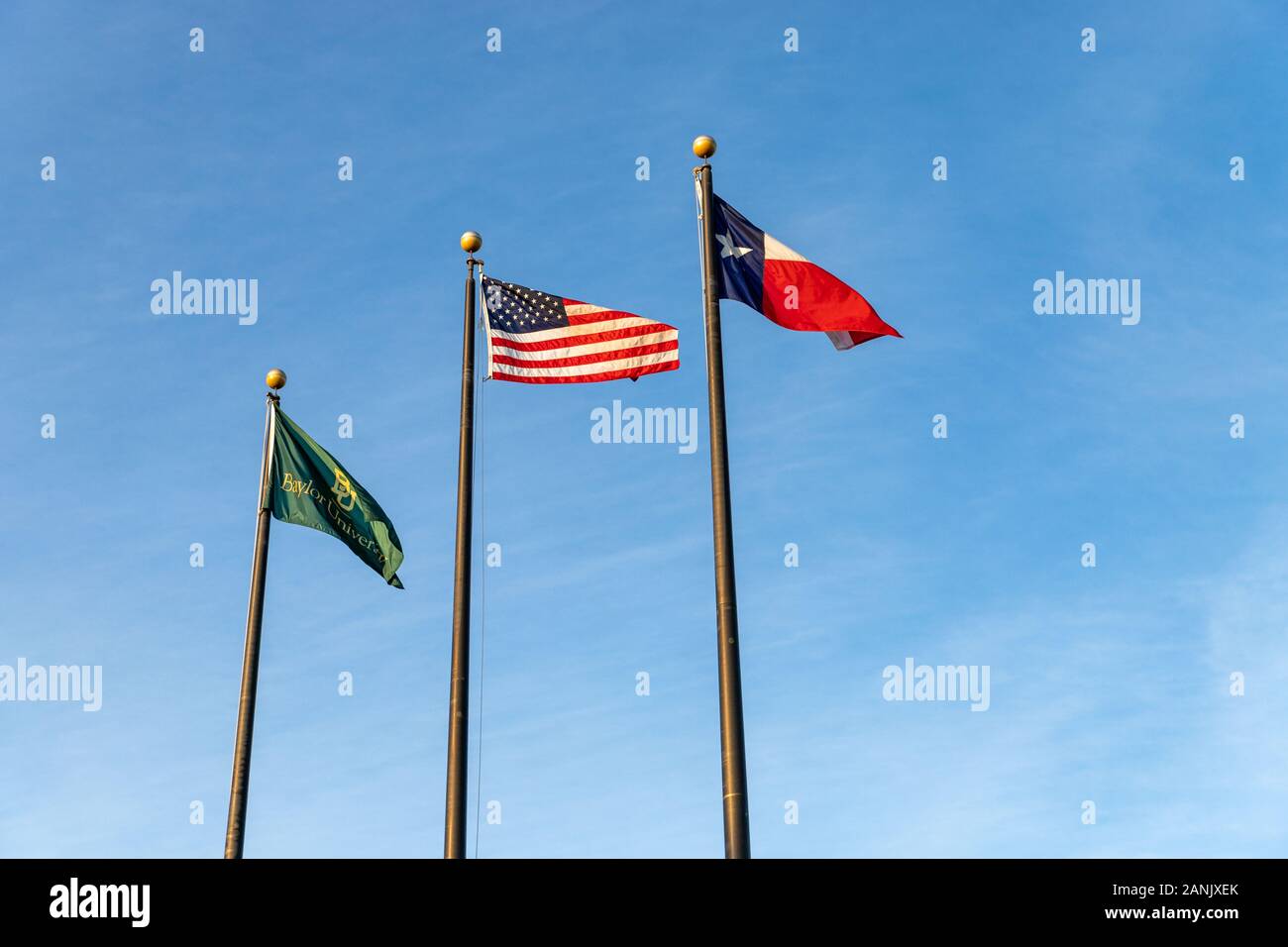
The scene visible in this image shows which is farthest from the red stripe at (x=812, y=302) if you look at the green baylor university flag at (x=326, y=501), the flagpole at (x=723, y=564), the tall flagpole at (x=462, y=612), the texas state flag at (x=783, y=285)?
the green baylor university flag at (x=326, y=501)

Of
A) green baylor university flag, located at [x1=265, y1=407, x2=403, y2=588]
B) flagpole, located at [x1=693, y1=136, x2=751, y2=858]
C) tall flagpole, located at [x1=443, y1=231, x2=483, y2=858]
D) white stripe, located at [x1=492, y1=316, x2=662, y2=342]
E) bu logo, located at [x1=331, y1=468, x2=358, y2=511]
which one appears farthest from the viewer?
bu logo, located at [x1=331, y1=468, x2=358, y2=511]

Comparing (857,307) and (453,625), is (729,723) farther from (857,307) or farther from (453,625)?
(857,307)

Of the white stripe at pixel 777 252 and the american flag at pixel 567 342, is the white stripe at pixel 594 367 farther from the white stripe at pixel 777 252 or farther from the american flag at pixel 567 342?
the white stripe at pixel 777 252

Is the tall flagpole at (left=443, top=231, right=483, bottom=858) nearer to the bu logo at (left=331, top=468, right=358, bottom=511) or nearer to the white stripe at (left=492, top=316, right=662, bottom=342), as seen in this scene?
the white stripe at (left=492, top=316, right=662, bottom=342)

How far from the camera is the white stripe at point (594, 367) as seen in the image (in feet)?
58.3

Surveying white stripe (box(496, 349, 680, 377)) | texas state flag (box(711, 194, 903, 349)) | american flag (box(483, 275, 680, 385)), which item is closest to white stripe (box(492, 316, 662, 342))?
american flag (box(483, 275, 680, 385))

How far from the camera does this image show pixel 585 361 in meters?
18.0

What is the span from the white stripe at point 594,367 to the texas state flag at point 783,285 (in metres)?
1.64

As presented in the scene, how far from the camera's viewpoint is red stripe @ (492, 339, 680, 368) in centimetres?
1778

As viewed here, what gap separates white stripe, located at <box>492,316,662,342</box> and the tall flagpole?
1.96ft

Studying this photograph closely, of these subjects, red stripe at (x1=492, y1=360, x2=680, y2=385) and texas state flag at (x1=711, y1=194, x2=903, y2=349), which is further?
red stripe at (x1=492, y1=360, x2=680, y2=385)
